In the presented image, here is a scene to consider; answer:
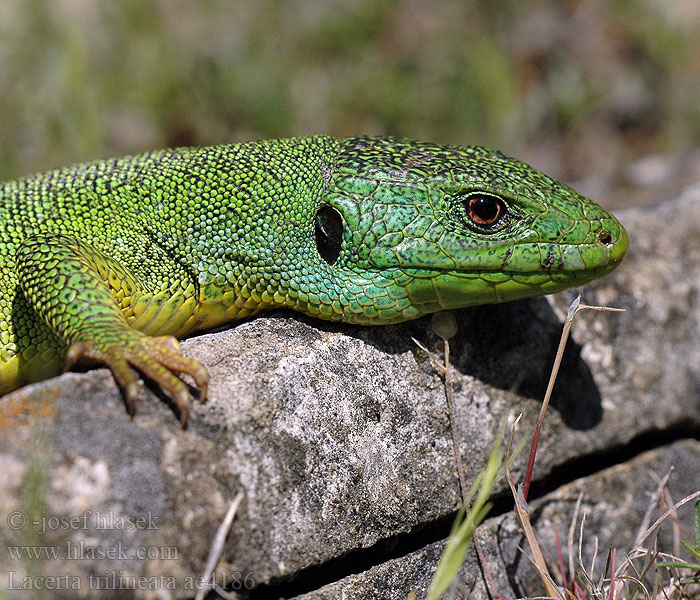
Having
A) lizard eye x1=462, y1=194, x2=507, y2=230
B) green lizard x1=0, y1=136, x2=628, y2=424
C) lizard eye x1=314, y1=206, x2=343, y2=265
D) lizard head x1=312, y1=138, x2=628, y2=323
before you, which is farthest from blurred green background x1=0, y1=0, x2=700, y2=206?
lizard eye x1=462, y1=194, x2=507, y2=230

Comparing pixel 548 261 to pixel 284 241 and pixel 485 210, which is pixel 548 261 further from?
pixel 284 241

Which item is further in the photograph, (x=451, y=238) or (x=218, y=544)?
(x=451, y=238)

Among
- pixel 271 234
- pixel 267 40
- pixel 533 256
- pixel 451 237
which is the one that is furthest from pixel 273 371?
pixel 267 40

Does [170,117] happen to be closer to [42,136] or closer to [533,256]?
[42,136]

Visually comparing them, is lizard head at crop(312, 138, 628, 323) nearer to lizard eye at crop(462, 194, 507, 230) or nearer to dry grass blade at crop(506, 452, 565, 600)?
lizard eye at crop(462, 194, 507, 230)

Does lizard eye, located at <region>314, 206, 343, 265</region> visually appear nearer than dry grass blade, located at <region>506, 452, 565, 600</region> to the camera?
No

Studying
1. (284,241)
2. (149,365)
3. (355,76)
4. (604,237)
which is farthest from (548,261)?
(355,76)

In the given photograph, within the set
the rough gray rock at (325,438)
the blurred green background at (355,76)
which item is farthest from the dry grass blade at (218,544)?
the blurred green background at (355,76)
